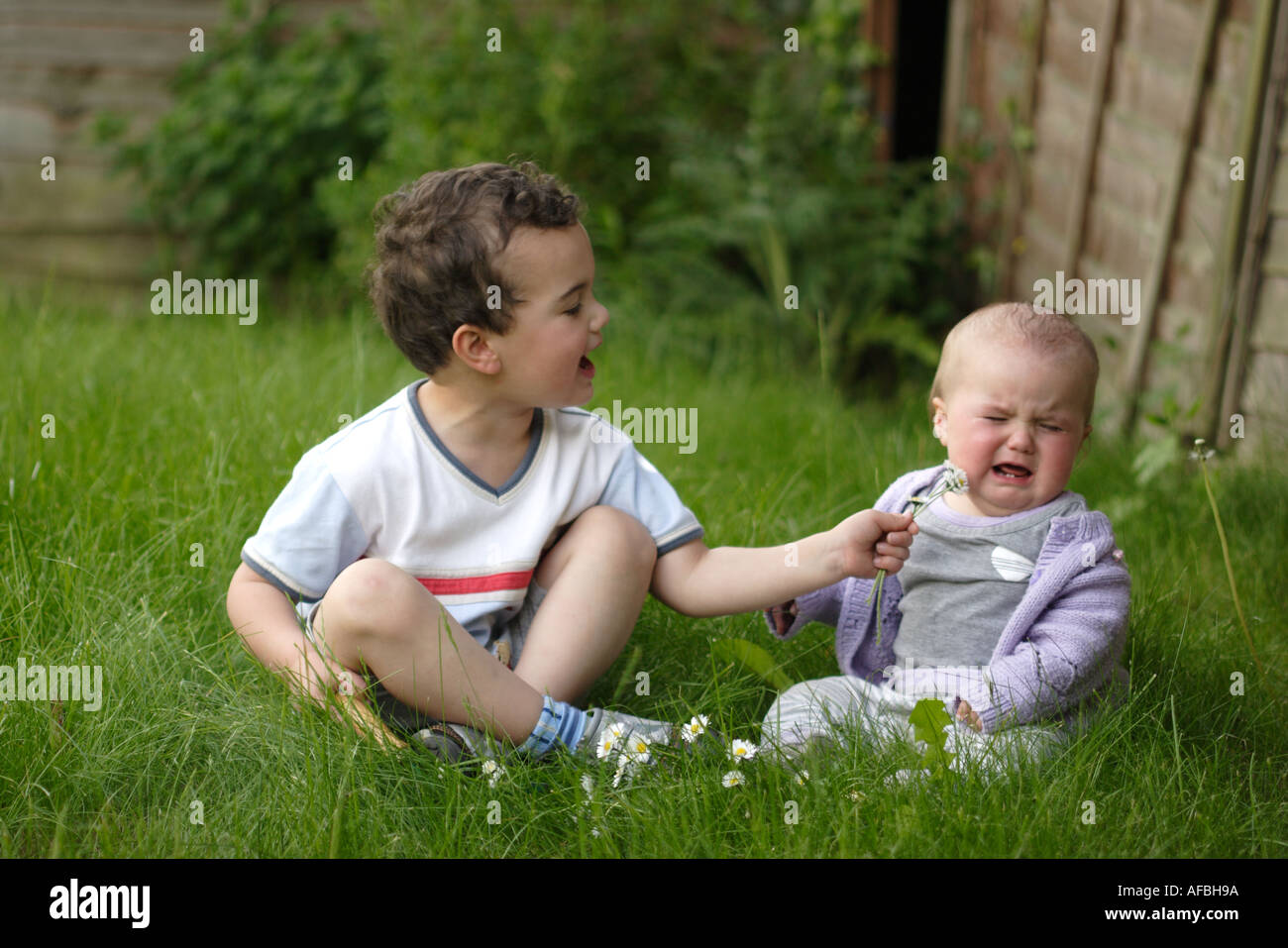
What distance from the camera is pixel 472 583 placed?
7.52ft

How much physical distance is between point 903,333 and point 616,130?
5.31 ft

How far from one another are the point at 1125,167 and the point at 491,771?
3.41 metres

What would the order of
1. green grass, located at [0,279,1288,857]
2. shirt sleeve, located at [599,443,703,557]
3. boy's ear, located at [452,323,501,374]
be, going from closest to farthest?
green grass, located at [0,279,1288,857] → boy's ear, located at [452,323,501,374] → shirt sleeve, located at [599,443,703,557]

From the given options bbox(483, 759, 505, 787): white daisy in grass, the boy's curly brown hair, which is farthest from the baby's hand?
the boy's curly brown hair

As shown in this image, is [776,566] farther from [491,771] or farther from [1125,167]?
[1125,167]

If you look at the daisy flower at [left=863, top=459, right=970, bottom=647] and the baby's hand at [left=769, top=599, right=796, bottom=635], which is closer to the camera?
the daisy flower at [left=863, top=459, right=970, bottom=647]

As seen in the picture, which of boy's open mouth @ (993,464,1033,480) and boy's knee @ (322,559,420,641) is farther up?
boy's open mouth @ (993,464,1033,480)

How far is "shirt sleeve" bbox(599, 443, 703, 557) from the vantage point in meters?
2.38

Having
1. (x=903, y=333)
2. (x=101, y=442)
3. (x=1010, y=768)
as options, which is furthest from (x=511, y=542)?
(x=903, y=333)

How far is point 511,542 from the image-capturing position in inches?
90.9

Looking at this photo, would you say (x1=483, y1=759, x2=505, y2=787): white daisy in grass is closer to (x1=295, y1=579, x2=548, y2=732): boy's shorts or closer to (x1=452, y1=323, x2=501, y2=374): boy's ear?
(x1=295, y1=579, x2=548, y2=732): boy's shorts

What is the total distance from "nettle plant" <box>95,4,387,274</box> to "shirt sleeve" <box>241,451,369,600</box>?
167 inches

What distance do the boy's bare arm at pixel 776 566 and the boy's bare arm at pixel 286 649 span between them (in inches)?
23.4

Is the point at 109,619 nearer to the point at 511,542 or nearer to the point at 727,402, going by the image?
the point at 511,542
